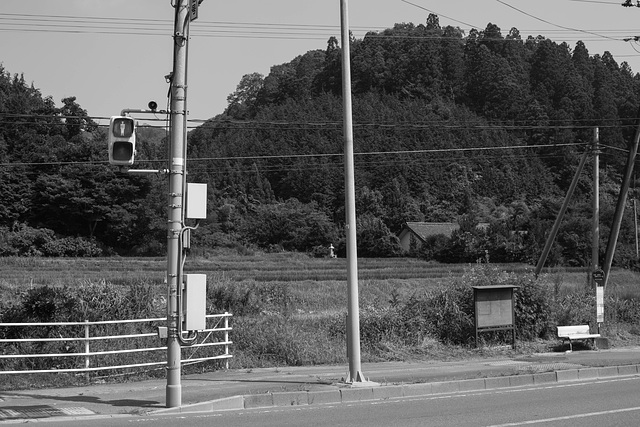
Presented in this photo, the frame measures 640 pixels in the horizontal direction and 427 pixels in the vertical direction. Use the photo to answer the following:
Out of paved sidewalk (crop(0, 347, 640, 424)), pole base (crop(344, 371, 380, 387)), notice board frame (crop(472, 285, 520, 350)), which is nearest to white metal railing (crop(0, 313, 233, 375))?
paved sidewalk (crop(0, 347, 640, 424))

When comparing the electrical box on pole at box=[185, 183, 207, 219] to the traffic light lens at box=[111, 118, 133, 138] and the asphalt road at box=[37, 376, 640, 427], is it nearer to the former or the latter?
the traffic light lens at box=[111, 118, 133, 138]

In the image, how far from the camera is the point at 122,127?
1212cm

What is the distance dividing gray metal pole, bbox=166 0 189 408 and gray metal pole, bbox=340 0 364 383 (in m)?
3.78

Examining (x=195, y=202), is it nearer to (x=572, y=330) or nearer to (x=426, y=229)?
(x=572, y=330)

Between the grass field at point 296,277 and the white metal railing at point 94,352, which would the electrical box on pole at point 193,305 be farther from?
the grass field at point 296,277

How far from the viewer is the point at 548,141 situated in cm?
11712

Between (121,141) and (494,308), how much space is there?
44.7 feet

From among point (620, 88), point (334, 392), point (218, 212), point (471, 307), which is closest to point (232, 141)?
point (218, 212)

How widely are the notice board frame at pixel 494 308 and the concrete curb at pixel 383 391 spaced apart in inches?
180

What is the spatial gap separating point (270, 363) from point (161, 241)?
187ft

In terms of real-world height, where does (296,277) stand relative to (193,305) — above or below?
above

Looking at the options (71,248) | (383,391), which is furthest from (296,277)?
(383,391)

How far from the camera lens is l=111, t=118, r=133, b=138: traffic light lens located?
1208 centimetres

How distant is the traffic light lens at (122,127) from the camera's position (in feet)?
39.6
